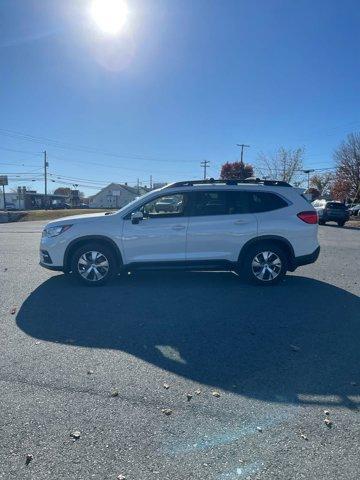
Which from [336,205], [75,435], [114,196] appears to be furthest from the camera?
[114,196]

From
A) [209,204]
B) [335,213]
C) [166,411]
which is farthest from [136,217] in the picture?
[335,213]

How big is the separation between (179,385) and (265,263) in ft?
13.3

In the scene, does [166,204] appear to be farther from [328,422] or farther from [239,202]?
[328,422]

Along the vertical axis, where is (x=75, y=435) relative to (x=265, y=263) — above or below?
below

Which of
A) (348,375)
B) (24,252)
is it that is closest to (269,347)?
(348,375)

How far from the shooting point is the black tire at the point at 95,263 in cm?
678

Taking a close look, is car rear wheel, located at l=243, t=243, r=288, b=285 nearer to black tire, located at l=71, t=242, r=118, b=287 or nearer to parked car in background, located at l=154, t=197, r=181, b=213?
parked car in background, located at l=154, t=197, r=181, b=213

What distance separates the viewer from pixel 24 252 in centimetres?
1139

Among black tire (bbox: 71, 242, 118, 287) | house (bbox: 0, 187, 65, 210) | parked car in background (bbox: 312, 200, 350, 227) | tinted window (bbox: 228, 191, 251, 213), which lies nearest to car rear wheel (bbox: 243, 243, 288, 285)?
tinted window (bbox: 228, 191, 251, 213)

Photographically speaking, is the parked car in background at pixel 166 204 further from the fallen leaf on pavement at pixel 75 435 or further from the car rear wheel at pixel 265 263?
the fallen leaf on pavement at pixel 75 435

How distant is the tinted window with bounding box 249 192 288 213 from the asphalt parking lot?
1702 millimetres

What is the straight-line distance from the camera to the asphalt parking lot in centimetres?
247

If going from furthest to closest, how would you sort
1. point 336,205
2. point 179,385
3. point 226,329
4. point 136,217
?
point 336,205 → point 136,217 → point 226,329 → point 179,385

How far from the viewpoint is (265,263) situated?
277 inches
